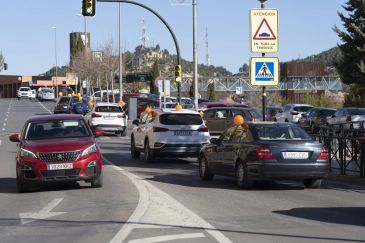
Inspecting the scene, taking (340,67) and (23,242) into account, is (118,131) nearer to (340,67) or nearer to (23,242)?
(340,67)

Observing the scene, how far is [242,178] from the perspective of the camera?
15352 millimetres

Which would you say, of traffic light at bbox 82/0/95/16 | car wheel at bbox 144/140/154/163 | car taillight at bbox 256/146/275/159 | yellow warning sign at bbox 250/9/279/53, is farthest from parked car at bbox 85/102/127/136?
car taillight at bbox 256/146/275/159

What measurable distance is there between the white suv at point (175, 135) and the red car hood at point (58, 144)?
22.7ft

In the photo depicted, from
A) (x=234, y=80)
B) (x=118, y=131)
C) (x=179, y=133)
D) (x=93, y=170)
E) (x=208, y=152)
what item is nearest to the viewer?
(x=93, y=170)

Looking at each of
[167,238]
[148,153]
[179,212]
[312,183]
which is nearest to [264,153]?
[312,183]

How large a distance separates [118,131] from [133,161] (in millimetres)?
14744

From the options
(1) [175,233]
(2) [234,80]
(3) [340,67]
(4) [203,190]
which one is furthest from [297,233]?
(2) [234,80]

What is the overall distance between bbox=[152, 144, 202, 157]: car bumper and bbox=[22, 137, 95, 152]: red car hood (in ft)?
22.6

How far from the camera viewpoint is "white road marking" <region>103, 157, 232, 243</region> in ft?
32.2

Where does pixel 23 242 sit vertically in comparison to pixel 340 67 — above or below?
below

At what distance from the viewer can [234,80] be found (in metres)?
95.8

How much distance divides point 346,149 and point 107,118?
70.9ft

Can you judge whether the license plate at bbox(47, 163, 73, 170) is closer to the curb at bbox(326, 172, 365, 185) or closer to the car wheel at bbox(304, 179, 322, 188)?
the car wheel at bbox(304, 179, 322, 188)

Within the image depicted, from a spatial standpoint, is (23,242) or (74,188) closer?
(23,242)
